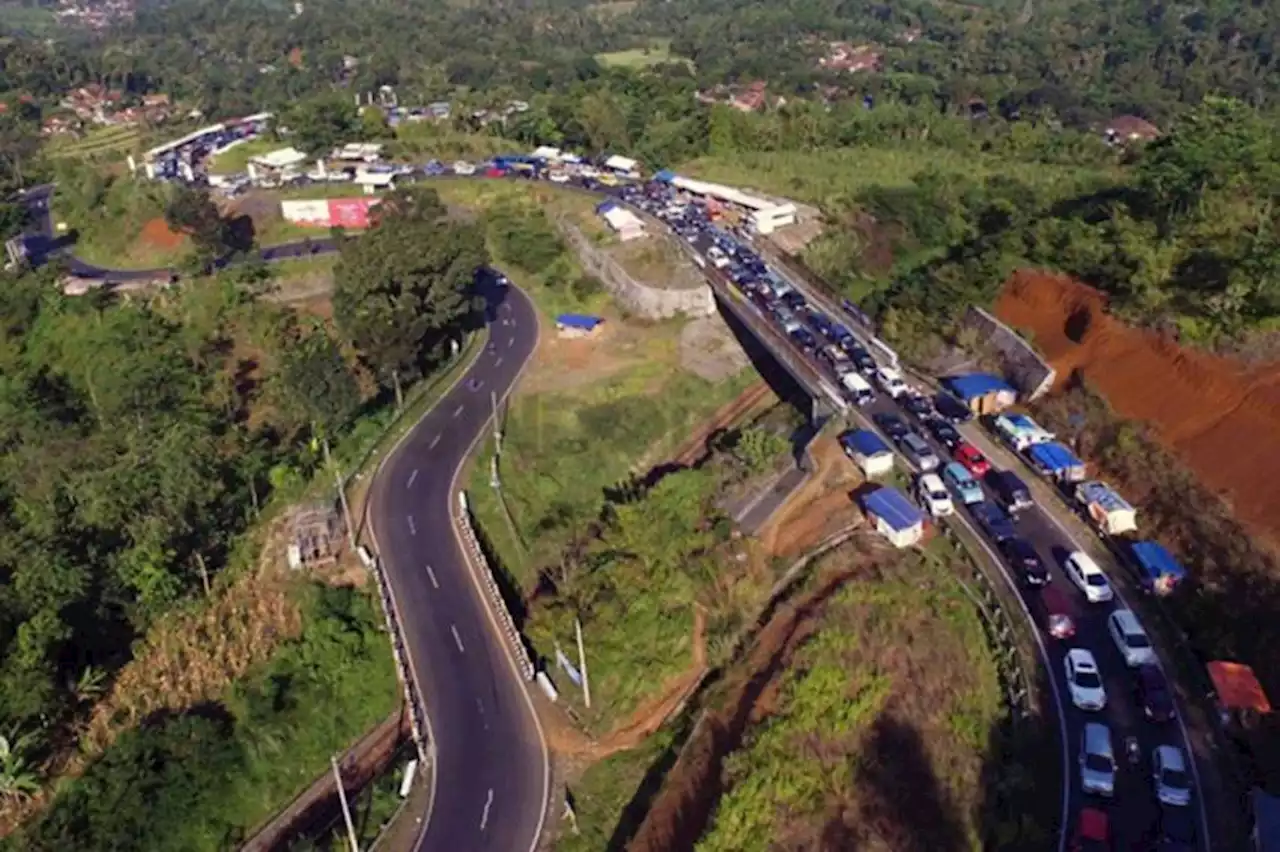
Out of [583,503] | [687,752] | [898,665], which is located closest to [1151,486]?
[898,665]

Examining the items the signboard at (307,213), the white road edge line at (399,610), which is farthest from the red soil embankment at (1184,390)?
the signboard at (307,213)

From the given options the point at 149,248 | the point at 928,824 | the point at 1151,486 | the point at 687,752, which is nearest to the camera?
the point at 928,824

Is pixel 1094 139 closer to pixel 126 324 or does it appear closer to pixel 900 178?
pixel 900 178

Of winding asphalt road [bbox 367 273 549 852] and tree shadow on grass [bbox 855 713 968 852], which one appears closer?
tree shadow on grass [bbox 855 713 968 852]

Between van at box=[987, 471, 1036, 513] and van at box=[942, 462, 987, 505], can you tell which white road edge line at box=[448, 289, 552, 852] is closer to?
van at box=[942, 462, 987, 505]

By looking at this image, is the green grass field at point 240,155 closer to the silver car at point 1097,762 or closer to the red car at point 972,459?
the red car at point 972,459

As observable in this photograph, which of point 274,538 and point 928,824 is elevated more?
point 928,824

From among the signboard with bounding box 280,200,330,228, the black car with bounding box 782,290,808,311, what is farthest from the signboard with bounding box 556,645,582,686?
the signboard with bounding box 280,200,330,228
